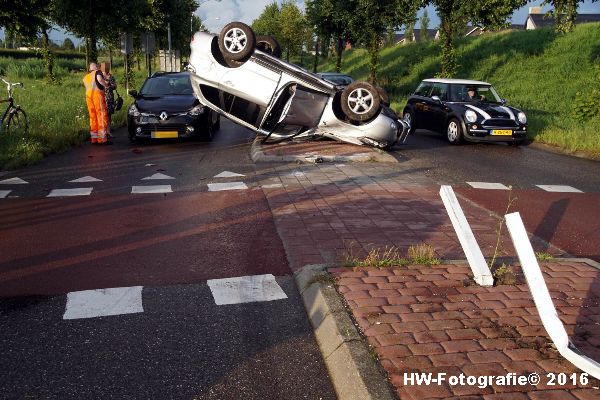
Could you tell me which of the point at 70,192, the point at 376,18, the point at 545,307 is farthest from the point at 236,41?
the point at 376,18

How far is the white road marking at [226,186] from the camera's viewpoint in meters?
8.39

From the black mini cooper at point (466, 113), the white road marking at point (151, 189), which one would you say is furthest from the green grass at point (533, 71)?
the white road marking at point (151, 189)

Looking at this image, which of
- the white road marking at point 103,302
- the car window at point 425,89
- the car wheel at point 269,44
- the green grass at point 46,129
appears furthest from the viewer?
the car window at point 425,89

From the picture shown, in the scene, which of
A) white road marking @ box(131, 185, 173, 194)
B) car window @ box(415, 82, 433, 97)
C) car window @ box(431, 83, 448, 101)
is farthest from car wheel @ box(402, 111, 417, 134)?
white road marking @ box(131, 185, 173, 194)

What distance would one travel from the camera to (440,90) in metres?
15.6

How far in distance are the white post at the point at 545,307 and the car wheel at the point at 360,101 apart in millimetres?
7512

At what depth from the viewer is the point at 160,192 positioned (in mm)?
8180

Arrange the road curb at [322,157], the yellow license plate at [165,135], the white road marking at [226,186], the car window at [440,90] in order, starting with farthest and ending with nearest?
the car window at [440,90]
the yellow license plate at [165,135]
the road curb at [322,157]
the white road marking at [226,186]

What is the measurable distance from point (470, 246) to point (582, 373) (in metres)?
1.55

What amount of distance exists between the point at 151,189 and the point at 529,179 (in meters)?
6.52

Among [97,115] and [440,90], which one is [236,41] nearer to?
[97,115]

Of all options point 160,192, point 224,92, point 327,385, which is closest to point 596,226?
point 327,385

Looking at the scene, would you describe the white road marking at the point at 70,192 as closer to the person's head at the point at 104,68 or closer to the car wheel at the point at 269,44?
the person's head at the point at 104,68

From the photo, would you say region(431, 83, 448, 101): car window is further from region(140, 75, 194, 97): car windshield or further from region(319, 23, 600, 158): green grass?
region(140, 75, 194, 97): car windshield
